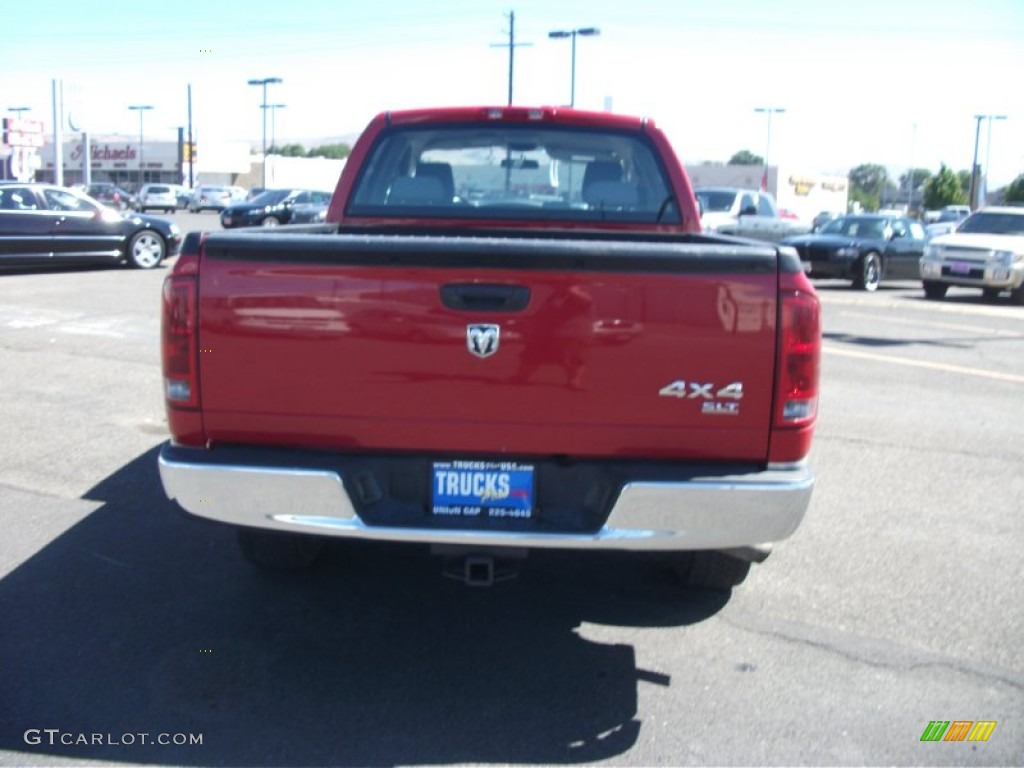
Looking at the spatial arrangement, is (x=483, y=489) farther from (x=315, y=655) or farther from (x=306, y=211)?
(x=306, y=211)

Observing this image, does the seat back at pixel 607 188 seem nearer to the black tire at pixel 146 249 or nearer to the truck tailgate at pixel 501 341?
the truck tailgate at pixel 501 341

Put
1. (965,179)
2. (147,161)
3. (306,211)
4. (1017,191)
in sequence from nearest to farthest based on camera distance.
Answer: (306,211), (1017,191), (147,161), (965,179)

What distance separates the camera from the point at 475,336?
3643 mm

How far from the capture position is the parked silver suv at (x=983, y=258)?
19156 millimetres

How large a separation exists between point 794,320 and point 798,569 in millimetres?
2094

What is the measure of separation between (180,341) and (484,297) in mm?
1024

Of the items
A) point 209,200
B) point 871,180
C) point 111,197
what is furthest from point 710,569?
point 871,180

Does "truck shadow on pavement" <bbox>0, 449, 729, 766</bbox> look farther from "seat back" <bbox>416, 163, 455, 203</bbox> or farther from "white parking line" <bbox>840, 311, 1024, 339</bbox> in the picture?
"white parking line" <bbox>840, 311, 1024, 339</bbox>

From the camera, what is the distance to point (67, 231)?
720 inches

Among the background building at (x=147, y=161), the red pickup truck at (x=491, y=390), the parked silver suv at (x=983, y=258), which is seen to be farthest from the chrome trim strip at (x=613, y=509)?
the background building at (x=147, y=161)

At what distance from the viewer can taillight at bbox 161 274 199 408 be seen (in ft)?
12.2

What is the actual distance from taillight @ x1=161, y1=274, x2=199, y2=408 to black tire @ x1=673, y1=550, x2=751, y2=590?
6.89 feet

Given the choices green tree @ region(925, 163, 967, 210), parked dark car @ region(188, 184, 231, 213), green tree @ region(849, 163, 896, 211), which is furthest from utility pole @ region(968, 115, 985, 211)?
green tree @ region(849, 163, 896, 211)

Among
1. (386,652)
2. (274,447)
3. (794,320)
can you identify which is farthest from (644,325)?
(386,652)
